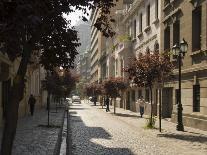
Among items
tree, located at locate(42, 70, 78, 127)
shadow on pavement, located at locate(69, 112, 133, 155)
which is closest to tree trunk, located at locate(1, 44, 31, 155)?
A: shadow on pavement, located at locate(69, 112, 133, 155)

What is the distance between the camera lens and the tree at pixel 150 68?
2186 cm

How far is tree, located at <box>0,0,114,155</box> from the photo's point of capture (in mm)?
6395

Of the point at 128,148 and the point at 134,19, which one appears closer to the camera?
the point at 128,148

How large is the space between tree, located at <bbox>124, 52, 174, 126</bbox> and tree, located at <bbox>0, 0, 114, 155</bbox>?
11346 millimetres

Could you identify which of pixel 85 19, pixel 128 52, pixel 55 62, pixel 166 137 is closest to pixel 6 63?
pixel 166 137

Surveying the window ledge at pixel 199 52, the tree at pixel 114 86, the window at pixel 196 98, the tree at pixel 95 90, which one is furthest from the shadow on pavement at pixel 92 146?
the tree at pixel 95 90

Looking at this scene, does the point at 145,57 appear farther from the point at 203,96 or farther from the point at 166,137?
the point at 166,137

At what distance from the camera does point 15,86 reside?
758 centimetres

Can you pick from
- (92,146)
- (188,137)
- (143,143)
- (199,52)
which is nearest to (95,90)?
(199,52)

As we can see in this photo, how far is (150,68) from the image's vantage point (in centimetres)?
2186

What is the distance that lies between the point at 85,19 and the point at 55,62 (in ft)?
5.64

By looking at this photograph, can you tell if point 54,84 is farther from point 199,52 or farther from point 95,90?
point 95,90

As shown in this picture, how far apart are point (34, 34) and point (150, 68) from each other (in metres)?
14.4

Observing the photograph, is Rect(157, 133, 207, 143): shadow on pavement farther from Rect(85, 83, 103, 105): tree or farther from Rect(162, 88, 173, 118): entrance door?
Rect(85, 83, 103, 105): tree
